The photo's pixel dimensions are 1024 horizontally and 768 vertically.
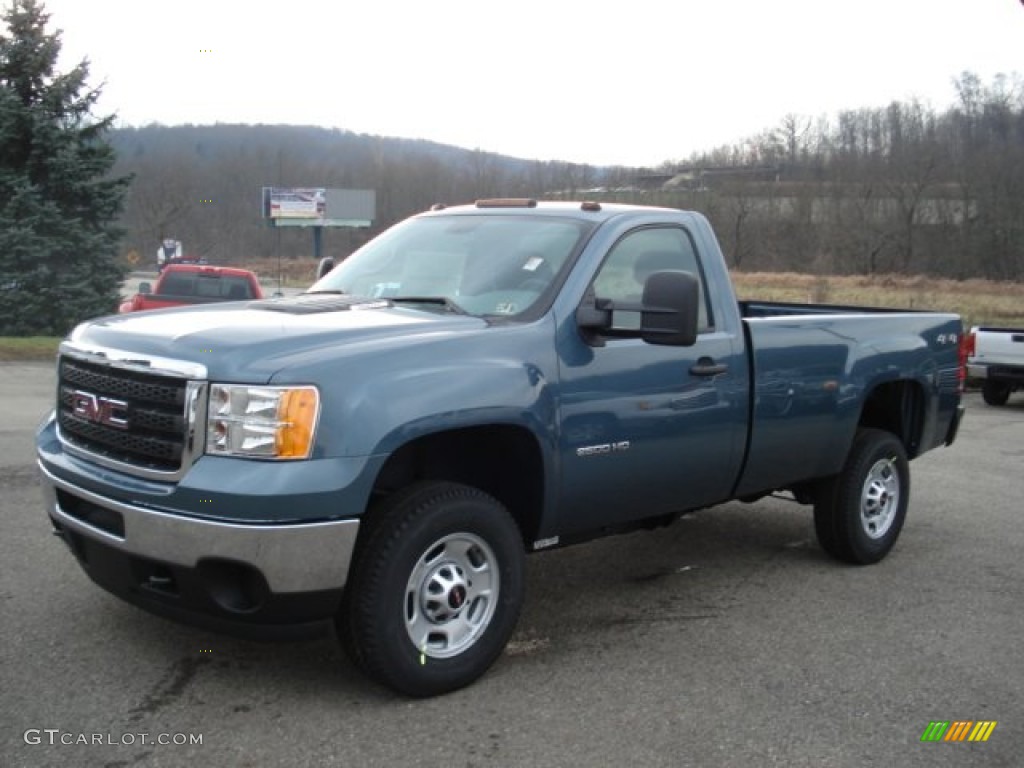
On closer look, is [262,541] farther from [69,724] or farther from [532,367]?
[532,367]

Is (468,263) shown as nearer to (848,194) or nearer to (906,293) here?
(906,293)

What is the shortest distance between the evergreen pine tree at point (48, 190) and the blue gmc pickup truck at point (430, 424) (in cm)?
1898

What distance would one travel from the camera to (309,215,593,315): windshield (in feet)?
15.5

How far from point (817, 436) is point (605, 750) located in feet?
9.10

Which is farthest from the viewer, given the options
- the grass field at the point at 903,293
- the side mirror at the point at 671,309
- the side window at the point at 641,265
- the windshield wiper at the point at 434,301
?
the grass field at the point at 903,293

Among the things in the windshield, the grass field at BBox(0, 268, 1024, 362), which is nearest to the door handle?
the windshield

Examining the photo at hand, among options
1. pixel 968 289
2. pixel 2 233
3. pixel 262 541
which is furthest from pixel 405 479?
pixel 968 289

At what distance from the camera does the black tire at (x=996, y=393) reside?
53.9ft

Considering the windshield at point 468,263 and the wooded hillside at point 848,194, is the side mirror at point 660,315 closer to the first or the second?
the windshield at point 468,263

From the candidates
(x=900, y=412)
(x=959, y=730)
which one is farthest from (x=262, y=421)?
(x=900, y=412)

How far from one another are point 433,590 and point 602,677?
0.85 m

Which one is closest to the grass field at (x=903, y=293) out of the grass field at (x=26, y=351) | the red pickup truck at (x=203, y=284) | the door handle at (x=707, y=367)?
the grass field at (x=26, y=351)

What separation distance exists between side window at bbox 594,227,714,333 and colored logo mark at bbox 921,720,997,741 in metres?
2.05

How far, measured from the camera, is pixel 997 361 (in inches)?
628
